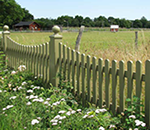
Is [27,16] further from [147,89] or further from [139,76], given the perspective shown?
[147,89]

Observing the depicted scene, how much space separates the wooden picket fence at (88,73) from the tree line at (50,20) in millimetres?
74477

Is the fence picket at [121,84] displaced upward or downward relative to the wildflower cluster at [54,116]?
upward

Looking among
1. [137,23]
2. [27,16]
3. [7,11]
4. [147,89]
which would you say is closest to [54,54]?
[147,89]

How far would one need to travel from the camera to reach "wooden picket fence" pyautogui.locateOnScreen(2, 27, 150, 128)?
3.01 metres

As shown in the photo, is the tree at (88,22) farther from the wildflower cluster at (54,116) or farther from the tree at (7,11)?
the wildflower cluster at (54,116)

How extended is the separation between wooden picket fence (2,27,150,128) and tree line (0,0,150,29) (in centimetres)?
7448

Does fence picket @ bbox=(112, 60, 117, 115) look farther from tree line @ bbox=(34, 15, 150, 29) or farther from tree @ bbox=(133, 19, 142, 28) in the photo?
tree @ bbox=(133, 19, 142, 28)

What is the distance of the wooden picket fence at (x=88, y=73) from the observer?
3012mm

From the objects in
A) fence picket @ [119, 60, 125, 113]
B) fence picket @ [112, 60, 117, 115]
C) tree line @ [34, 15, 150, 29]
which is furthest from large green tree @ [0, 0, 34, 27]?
fence picket @ [119, 60, 125, 113]

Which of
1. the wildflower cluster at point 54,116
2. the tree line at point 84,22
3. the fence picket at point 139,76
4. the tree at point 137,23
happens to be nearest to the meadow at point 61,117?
the wildflower cluster at point 54,116

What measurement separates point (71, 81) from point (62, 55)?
0.56m

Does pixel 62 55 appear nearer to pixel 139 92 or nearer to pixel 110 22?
pixel 139 92

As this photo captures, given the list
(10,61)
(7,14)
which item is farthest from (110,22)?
(10,61)

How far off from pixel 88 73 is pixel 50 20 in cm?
11171
